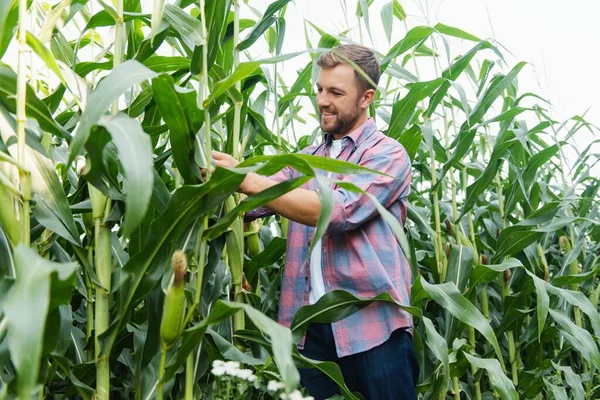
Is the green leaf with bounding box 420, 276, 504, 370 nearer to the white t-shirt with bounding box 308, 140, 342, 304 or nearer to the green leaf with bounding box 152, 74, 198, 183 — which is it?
the white t-shirt with bounding box 308, 140, 342, 304

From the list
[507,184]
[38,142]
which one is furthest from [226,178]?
[507,184]

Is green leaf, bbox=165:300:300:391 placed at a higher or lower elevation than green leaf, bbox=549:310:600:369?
higher

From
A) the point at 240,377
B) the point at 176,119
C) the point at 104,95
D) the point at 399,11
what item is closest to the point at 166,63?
the point at 176,119

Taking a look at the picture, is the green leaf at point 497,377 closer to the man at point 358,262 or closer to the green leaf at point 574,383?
the man at point 358,262

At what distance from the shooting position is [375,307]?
6.24ft

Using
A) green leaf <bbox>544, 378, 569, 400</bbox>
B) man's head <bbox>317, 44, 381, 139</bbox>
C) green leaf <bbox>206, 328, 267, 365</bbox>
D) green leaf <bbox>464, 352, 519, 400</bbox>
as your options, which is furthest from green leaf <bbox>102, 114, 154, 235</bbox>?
green leaf <bbox>544, 378, 569, 400</bbox>

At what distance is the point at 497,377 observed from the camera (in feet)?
6.15

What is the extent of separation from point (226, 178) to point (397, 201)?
78cm

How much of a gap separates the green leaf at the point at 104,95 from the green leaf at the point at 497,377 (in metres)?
1.16

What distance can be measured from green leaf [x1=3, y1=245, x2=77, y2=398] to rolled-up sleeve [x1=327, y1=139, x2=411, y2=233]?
0.83m

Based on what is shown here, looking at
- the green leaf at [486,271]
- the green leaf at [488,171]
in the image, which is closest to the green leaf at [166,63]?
Answer: the green leaf at [488,171]

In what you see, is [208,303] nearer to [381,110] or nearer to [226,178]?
[226,178]

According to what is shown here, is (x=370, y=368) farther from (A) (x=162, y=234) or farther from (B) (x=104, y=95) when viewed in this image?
(B) (x=104, y=95)

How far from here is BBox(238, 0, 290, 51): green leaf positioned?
183 cm
